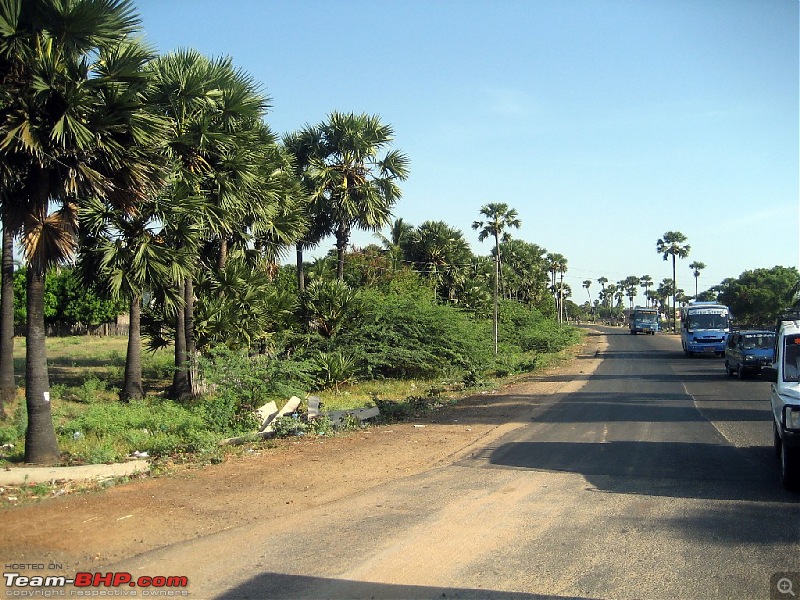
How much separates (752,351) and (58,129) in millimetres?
23006

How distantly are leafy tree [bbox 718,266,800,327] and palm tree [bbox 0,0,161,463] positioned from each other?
7238cm

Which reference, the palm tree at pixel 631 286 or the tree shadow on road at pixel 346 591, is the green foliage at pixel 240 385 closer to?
the tree shadow on road at pixel 346 591

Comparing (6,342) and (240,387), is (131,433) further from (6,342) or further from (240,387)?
(6,342)

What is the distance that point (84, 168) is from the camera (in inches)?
424

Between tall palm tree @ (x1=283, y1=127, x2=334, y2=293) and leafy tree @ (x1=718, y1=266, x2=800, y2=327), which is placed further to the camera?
leafy tree @ (x1=718, y1=266, x2=800, y2=327)

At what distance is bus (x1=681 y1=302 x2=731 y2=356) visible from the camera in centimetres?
3800

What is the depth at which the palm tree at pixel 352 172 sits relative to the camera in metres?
29.9

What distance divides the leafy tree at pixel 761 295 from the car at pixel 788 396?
68.6 metres

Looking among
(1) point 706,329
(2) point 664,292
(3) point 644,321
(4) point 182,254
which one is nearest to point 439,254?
(1) point 706,329

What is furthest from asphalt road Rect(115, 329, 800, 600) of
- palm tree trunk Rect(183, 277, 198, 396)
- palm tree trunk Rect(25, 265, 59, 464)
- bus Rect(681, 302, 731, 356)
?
bus Rect(681, 302, 731, 356)

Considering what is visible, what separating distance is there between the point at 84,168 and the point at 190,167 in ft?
27.9

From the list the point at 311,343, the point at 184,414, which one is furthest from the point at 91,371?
the point at 184,414

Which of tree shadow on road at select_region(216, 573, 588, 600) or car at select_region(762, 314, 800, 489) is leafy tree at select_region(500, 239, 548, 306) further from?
tree shadow on road at select_region(216, 573, 588, 600)

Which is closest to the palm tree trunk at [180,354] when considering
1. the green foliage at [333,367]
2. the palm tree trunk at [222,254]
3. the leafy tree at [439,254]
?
the palm tree trunk at [222,254]
